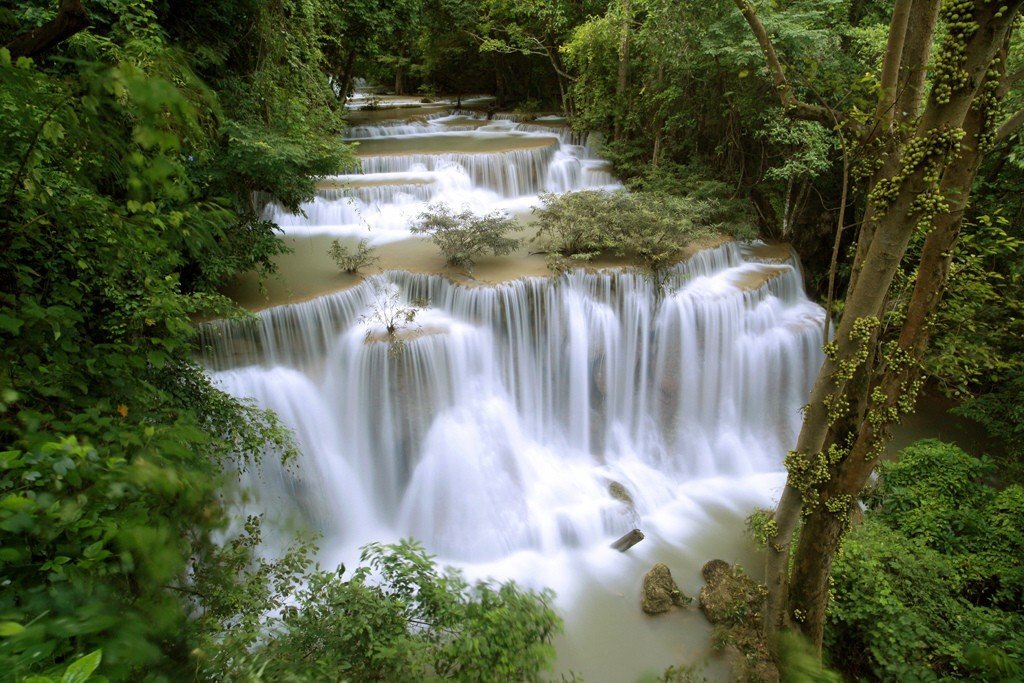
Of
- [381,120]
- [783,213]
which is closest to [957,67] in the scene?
[783,213]

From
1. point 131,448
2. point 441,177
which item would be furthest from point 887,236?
point 441,177

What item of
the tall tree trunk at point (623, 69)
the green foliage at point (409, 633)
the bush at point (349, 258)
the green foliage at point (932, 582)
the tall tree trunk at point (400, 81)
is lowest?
the green foliage at point (932, 582)

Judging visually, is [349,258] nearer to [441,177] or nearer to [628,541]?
[441,177]

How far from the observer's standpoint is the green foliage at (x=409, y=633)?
3.04 metres

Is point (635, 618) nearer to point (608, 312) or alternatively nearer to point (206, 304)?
point (608, 312)

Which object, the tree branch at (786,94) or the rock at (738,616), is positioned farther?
the rock at (738,616)

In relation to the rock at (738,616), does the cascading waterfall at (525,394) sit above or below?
above

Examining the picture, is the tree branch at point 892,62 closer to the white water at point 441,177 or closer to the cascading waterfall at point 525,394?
the cascading waterfall at point 525,394

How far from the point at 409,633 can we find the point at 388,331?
187 inches

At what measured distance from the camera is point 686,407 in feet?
31.2

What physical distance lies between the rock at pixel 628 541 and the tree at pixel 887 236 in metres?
2.32

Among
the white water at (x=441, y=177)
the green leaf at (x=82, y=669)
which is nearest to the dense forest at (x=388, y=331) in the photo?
the green leaf at (x=82, y=669)

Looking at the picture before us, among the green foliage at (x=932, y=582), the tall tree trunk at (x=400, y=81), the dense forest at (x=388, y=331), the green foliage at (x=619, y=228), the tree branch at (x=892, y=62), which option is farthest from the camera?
the tall tree trunk at (x=400, y=81)

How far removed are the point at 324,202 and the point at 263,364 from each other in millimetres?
4785
